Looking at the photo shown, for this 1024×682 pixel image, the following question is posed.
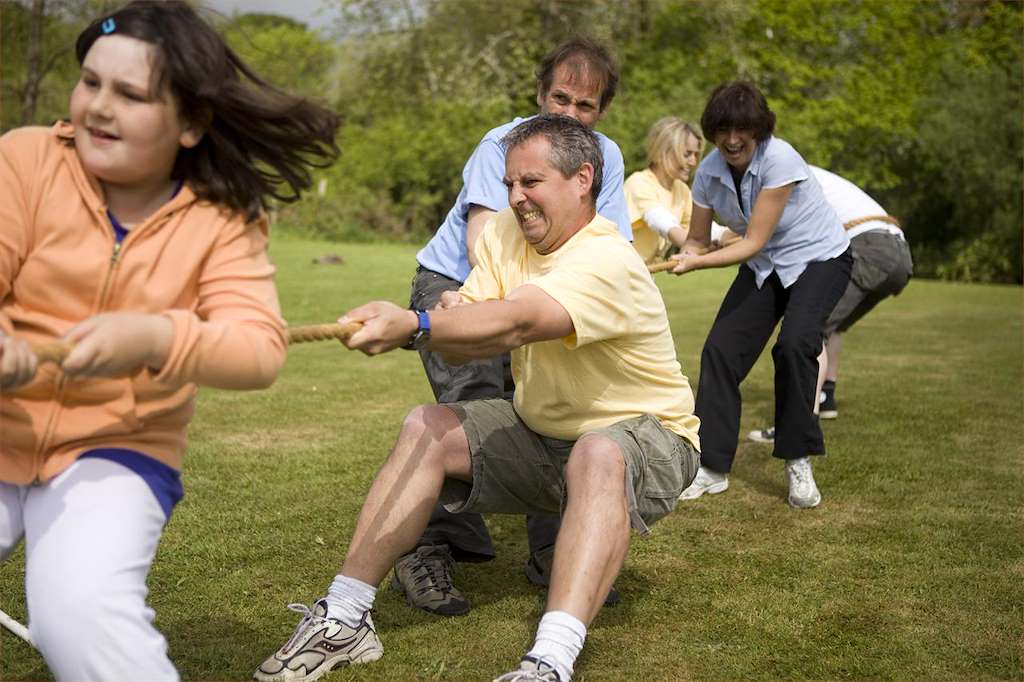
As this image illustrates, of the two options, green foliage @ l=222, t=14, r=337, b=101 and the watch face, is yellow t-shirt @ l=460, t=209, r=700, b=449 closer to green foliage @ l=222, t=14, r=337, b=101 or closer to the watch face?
the watch face

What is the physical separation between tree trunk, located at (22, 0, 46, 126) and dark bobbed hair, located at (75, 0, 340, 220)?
3473cm

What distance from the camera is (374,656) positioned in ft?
13.3

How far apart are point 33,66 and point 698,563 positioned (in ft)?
113

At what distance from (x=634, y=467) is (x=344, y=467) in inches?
124

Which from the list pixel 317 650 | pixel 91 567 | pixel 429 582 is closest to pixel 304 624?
pixel 317 650

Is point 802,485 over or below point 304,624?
below

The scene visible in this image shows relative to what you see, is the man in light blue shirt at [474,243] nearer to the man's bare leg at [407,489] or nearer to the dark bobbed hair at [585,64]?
the dark bobbed hair at [585,64]

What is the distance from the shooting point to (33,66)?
35250mm

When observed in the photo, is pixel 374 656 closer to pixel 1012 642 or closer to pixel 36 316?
pixel 36 316

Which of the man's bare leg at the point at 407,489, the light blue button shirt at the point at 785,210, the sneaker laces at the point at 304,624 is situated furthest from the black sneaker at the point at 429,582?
the light blue button shirt at the point at 785,210

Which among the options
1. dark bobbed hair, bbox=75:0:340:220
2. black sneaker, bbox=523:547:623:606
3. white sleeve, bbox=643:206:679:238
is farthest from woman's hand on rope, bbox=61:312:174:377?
white sleeve, bbox=643:206:679:238

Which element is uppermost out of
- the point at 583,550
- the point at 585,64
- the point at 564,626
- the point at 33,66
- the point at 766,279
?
the point at 33,66

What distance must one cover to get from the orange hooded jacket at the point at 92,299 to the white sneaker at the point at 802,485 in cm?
394

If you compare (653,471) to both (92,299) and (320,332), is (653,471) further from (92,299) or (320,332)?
(92,299)
